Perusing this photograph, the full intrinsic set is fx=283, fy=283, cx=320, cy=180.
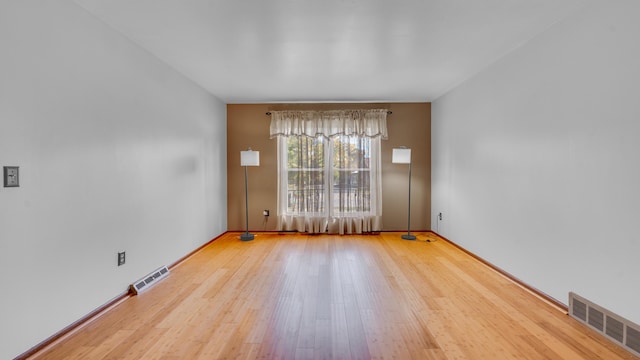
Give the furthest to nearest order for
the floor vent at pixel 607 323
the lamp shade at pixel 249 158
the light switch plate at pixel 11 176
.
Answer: the lamp shade at pixel 249 158 → the floor vent at pixel 607 323 → the light switch plate at pixel 11 176

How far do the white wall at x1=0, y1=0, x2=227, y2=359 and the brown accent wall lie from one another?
1.81m

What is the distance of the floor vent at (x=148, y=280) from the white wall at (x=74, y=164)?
0.24 feet

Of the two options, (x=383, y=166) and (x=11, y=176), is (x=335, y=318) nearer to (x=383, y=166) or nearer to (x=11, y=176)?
(x=11, y=176)

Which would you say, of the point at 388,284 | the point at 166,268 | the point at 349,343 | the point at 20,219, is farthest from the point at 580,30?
the point at 166,268

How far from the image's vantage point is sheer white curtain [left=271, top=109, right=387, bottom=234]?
510cm

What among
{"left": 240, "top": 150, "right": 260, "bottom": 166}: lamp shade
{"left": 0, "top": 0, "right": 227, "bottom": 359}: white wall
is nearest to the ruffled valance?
{"left": 240, "top": 150, "right": 260, "bottom": 166}: lamp shade

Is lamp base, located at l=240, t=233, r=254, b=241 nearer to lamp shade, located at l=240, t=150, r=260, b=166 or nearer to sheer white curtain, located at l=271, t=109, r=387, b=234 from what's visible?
sheer white curtain, located at l=271, t=109, r=387, b=234

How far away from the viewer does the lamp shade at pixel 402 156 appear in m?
4.74

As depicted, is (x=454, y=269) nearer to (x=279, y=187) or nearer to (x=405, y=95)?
(x=405, y=95)

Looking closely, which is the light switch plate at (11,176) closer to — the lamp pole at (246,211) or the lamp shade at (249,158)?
the lamp shade at (249,158)

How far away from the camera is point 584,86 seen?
2.12 meters

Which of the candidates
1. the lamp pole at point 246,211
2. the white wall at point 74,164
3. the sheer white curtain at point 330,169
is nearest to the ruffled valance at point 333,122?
the sheer white curtain at point 330,169

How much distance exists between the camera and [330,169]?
5156mm

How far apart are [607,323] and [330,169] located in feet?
12.6
